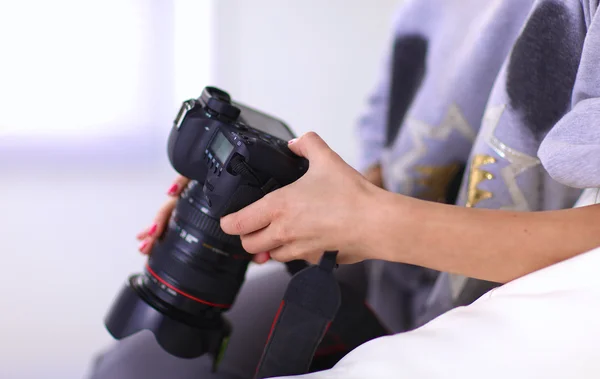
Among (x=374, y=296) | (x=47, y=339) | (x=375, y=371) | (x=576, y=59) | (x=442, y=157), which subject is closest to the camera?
(x=375, y=371)

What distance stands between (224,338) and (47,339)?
2.60ft

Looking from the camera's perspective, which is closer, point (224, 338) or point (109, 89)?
point (224, 338)

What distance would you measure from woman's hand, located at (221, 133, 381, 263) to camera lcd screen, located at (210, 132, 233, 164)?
0.14 feet

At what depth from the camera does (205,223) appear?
536mm

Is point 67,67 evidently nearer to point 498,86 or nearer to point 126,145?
point 126,145

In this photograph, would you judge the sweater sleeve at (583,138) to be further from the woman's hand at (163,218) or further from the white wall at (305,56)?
the white wall at (305,56)

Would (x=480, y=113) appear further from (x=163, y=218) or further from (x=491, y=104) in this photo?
(x=163, y=218)

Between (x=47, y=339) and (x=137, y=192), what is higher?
(x=137, y=192)

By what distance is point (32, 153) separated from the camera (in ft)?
4.26

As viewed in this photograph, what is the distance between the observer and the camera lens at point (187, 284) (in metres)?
0.54

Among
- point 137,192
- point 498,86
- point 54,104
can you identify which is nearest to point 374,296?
point 498,86

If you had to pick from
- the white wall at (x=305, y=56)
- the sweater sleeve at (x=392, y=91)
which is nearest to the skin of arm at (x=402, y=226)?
the sweater sleeve at (x=392, y=91)

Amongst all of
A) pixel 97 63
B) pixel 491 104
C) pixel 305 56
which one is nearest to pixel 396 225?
pixel 491 104

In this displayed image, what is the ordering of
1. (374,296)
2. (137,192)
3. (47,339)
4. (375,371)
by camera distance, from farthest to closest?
(137,192)
(47,339)
(374,296)
(375,371)
